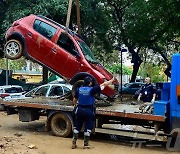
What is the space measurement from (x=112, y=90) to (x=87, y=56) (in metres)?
1.41

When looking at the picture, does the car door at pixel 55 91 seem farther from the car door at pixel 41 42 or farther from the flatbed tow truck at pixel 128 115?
the car door at pixel 41 42

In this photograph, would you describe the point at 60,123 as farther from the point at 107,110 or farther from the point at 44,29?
the point at 44,29

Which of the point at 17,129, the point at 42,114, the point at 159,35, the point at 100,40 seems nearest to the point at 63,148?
the point at 42,114

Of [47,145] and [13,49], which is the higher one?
[13,49]

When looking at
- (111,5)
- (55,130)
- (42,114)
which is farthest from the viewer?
(111,5)

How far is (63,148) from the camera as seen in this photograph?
9.38 metres

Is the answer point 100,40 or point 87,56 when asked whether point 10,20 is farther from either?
point 87,56

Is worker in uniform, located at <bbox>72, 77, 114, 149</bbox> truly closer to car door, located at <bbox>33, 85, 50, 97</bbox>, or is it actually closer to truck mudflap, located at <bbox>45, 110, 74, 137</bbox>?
truck mudflap, located at <bbox>45, 110, 74, 137</bbox>

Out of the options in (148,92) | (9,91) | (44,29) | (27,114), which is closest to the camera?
(148,92)

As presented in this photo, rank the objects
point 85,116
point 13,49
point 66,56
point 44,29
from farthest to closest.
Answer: point 13,49, point 44,29, point 66,56, point 85,116

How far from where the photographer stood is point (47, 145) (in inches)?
386

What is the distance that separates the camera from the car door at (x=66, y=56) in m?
12.0

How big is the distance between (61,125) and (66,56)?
2.28 meters

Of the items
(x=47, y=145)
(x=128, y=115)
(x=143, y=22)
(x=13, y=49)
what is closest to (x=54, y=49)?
(x=13, y=49)
